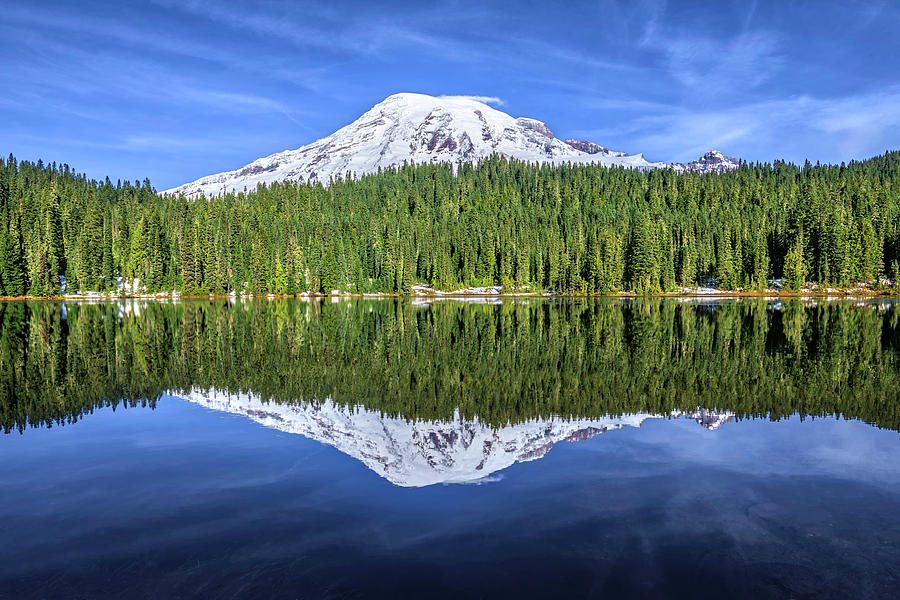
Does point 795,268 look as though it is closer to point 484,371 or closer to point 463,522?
point 484,371

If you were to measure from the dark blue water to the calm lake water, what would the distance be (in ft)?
0.17

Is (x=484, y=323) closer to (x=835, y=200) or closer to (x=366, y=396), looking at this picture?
(x=366, y=396)

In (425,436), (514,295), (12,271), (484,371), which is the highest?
(12,271)

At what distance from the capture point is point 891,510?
11844mm

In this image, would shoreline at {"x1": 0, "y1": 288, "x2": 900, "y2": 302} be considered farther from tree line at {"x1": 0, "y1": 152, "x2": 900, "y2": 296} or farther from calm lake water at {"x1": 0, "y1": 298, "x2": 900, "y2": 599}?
calm lake water at {"x1": 0, "y1": 298, "x2": 900, "y2": 599}

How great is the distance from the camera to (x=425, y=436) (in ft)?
58.5

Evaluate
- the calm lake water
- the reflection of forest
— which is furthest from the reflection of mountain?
the reflection of forest

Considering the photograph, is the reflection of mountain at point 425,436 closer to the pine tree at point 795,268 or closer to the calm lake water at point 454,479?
the calm lake water at point 454,479

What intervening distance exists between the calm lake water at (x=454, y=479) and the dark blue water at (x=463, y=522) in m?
0.05

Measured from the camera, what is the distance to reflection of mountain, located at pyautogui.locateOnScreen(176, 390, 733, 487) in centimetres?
1494

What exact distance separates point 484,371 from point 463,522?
17.4m

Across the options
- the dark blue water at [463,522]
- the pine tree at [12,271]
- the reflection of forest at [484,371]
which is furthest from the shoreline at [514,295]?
the dark blue water at [463,522]

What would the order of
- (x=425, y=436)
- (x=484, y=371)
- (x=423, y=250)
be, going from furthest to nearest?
(x=423, y=250), (x=484, y=371), (x=425, y=436)

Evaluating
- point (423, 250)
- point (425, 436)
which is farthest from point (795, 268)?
point (425, 436)
